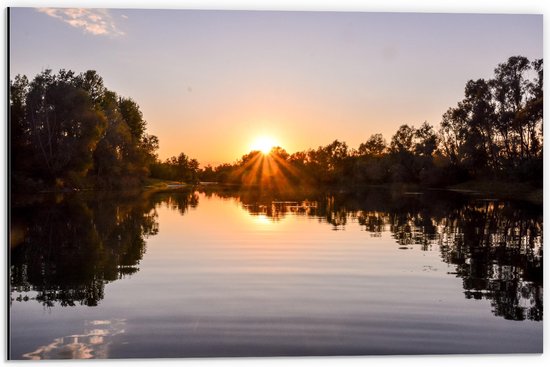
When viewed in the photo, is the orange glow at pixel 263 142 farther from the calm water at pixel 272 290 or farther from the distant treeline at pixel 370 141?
the calm water at pixel 272 290

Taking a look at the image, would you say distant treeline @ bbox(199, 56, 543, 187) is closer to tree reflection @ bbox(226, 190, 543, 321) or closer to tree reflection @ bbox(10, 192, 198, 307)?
tree reflection @ bbox(226, 190, 543, 321)

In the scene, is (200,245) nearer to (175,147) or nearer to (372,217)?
(175,147)

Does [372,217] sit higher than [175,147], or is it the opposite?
[175,147]

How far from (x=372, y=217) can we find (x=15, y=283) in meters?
13.5

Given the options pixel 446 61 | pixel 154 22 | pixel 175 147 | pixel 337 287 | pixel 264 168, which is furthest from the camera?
pixel 264 168

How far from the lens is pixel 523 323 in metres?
7.21

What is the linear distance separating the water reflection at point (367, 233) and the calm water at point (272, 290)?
0.17 ft

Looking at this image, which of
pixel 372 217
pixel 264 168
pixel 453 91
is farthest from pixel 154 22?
pixel 264 168

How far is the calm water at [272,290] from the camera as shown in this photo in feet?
21.5

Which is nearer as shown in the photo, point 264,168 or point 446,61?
point 446,61

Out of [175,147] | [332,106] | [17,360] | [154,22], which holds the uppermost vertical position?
[154,22]

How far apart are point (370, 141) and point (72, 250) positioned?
22.3 ft

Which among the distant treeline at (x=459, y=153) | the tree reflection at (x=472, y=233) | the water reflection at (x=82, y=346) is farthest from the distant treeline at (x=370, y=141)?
the water reflection at (x=82, y=346)

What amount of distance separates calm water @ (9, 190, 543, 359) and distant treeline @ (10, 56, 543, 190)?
1.89 m
